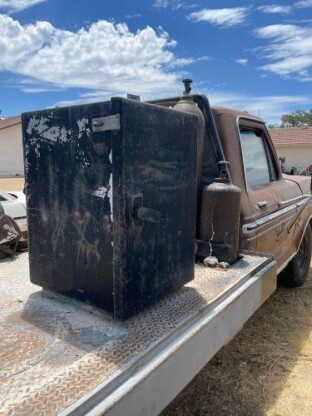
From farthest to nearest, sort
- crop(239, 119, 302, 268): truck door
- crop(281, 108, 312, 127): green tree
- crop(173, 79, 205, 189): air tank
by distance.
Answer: crop(281, 108, 312, 127): green tree → crop(239, 119, 302, 268): truck door → crop(173, 79, 205, 189): air tank

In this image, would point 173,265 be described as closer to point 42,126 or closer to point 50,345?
point 50,345

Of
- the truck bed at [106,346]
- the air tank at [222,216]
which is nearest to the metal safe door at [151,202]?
the truck bed at [106,346]

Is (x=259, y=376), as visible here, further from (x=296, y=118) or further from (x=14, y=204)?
(x=296, y=118)

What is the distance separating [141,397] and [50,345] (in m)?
0.45

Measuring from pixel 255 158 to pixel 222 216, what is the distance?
1.18 m

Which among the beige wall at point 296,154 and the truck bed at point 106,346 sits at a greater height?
the beige wall at point 296,154

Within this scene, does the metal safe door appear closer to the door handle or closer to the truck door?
the door handle

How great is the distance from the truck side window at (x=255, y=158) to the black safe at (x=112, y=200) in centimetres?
136

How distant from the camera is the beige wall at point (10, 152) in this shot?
32188mm

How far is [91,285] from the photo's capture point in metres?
1.90

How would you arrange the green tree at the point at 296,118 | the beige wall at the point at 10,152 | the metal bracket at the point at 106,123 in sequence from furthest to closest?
the green tree at the point at 296,118 → the beige wall at the point at 10,152 → the metal bracket at the point at 106,123

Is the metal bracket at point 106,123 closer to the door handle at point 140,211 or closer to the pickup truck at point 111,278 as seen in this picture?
the pickup truck at point 111,278

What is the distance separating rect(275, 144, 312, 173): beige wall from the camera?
2652 cm

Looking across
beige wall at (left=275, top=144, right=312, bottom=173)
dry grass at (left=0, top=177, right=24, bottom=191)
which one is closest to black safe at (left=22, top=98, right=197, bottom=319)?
dry grass at (left=0, top=177, right=24, bottom=191)
